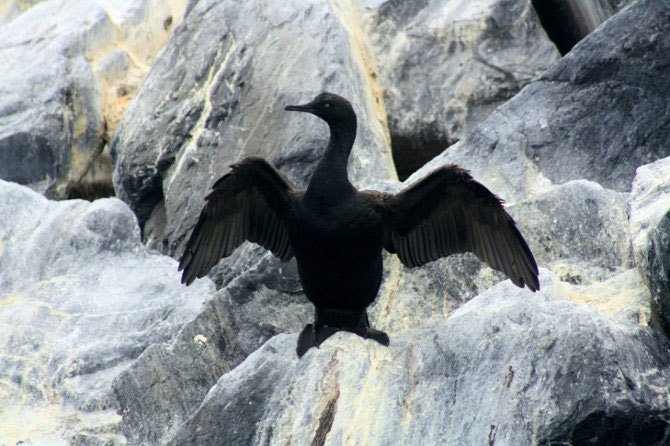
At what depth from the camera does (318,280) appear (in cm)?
524

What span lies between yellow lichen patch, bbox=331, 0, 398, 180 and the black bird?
7.31 ft

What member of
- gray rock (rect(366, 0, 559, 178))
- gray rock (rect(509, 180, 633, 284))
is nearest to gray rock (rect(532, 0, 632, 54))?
gray rock (rect(366, 0, 559, 178))

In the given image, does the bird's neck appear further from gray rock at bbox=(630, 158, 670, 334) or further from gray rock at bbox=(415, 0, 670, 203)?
gray rock at bbox=(415, 0, 670, 203)

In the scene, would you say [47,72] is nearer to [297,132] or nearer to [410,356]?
[297,132]

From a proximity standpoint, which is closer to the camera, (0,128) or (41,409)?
(41,409)

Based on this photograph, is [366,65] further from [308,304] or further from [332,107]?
[332,107]

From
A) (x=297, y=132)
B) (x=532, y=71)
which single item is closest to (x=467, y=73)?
(x=532, y=71)

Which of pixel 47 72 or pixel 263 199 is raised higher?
pixel 47 72

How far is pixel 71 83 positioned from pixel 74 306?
3.12m

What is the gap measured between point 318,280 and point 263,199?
541 millimetres

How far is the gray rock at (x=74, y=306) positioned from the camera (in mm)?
5750

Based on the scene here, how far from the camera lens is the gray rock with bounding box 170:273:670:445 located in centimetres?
400

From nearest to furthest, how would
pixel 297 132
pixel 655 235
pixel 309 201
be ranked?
pixel 655 235 → pixel 309 201 → pixel 297 132

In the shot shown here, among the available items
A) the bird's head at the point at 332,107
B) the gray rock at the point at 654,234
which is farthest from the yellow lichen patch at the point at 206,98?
the gray rock at the point at 654,234
